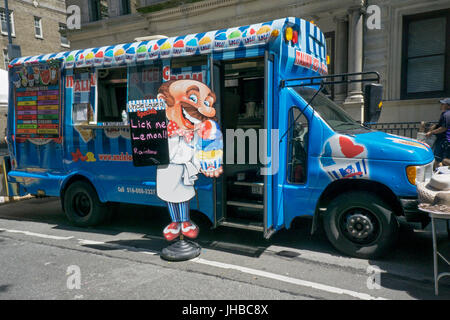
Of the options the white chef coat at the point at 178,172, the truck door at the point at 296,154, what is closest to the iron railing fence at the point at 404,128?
the truck door at the point at 296,154

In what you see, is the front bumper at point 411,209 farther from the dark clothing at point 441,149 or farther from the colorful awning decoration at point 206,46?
the dark clothing at point 441,149

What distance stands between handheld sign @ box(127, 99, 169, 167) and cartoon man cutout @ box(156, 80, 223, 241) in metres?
0.09

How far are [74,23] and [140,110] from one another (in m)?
17.1

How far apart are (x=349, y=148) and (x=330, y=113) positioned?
0.78 metres

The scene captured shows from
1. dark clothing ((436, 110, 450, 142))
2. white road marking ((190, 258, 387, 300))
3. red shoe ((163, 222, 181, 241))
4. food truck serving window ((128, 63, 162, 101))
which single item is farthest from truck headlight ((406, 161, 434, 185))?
dark clothing ((436, 110, 450, 142))

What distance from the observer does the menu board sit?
6.63 metres

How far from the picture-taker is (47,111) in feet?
22.1

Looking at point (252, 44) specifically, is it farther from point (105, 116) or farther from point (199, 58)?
point (105, 116)

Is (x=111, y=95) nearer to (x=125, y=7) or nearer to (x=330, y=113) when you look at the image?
(x=330, y=113)

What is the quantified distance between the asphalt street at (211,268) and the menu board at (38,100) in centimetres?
187

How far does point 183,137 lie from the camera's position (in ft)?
15.7

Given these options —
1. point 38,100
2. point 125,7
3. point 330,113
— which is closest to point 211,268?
point 330,113

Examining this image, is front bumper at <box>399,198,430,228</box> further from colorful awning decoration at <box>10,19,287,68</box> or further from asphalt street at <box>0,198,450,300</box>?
colorful awning decoration at <box>10,19,287,68</box>

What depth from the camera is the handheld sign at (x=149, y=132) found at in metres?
4.81
